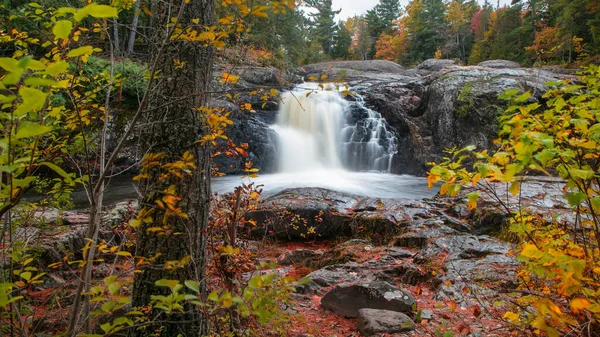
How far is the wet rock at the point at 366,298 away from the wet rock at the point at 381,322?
8.2 inches

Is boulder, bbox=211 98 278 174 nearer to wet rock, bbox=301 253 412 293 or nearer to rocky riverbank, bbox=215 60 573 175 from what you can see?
rocky riverbank, bbox=215 60 573 175

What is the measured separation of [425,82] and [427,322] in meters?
15.2

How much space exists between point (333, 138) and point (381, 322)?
12415 mm

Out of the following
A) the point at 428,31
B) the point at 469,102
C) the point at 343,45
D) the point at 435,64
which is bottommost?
the point at 469,102

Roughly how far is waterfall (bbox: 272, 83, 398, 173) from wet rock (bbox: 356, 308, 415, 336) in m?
10.6

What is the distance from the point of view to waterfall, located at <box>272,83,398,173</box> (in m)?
14.5

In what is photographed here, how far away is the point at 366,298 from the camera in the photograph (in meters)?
3.78

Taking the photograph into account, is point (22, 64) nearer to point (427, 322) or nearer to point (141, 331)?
point (141, 331)

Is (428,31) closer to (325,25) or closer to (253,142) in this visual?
(325,25)

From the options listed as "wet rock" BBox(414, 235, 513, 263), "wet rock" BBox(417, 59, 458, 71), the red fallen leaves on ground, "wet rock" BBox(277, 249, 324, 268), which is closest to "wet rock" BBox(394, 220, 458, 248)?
"wet rock" BBox(414, 235, 513, 263)

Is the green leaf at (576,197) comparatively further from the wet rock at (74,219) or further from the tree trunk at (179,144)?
the wet rock at (74,219)

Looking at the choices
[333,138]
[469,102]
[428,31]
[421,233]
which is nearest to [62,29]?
[421,233]

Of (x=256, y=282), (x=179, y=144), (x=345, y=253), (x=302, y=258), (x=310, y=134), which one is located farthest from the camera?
(x=310, y=134)

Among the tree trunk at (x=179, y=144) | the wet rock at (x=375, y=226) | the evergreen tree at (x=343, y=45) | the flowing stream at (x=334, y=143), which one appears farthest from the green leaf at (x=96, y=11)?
the evergreen tree at (x=343, y=45)
